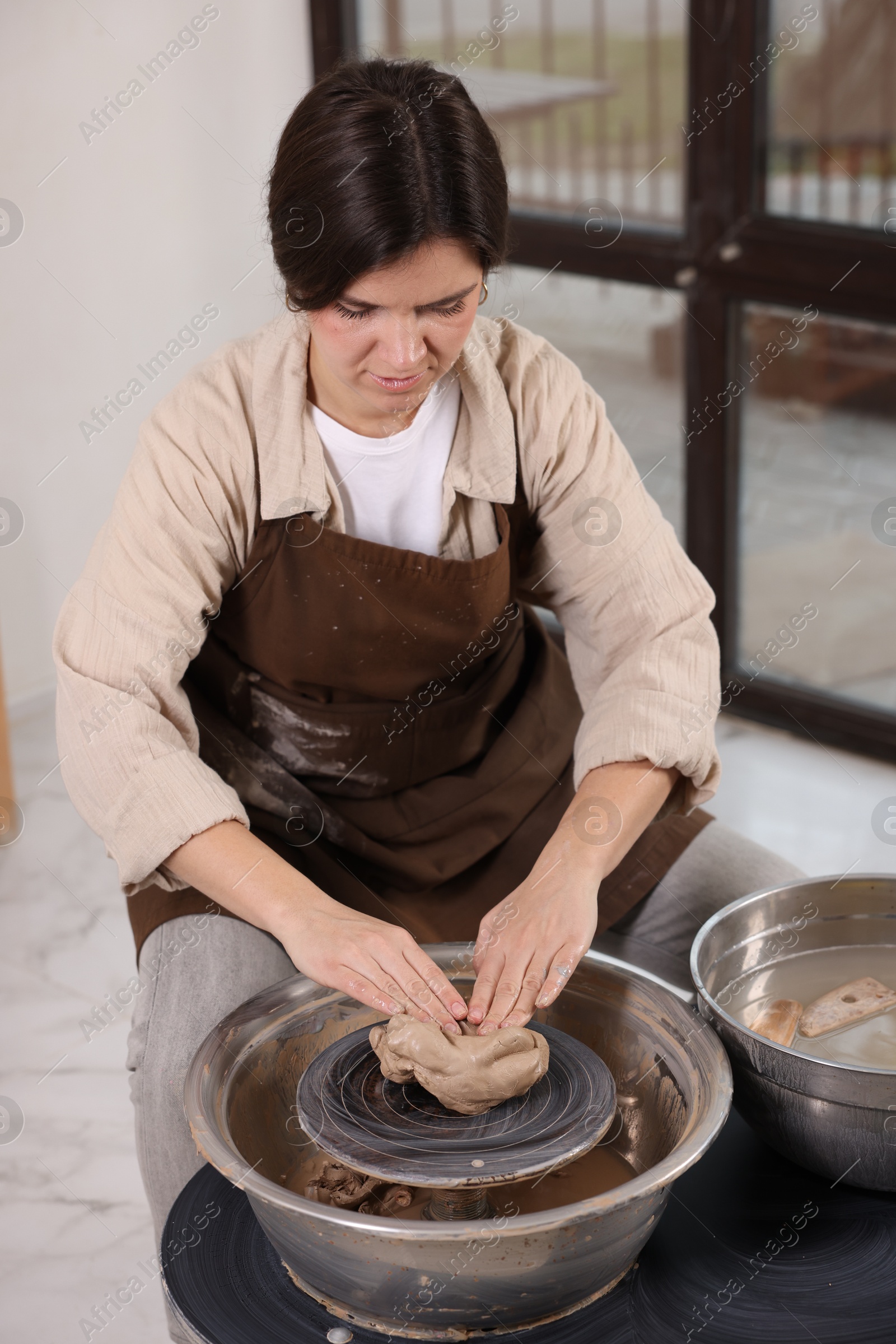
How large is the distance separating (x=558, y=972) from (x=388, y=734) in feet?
1.36

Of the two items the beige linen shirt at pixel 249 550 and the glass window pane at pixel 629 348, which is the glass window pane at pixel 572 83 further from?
the beige linen shirt at pixel 249 550

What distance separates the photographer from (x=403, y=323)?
1.34 m

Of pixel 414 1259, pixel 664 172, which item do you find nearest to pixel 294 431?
pixel 414 1259

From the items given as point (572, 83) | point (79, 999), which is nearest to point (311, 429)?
point (79, 999)

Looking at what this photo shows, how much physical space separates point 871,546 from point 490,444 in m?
1.77

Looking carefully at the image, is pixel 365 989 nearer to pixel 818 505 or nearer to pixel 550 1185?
pixel 550 1185

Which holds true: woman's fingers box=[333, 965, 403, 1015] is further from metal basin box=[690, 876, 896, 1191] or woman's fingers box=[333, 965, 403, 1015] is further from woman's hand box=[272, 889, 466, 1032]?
metal basin box=[690, 876, 896, 1191]

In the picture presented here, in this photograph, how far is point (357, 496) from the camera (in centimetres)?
156

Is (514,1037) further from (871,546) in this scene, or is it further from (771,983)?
(871,546)

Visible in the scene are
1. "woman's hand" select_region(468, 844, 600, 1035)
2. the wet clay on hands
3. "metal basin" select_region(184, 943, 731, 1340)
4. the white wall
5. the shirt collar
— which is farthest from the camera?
the white wall

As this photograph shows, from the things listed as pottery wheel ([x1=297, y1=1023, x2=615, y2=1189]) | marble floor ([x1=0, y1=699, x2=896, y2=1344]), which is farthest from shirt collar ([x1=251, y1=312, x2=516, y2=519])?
marble floor ([x1=0, y1=699, x2=896, y2=1344])

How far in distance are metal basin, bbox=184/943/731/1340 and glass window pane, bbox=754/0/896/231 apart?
1.88 meters

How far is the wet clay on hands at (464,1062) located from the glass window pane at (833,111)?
202 centimetres

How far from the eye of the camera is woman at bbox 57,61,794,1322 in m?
1.32
